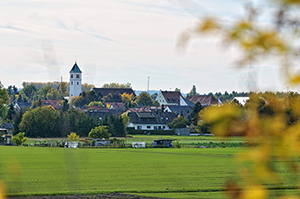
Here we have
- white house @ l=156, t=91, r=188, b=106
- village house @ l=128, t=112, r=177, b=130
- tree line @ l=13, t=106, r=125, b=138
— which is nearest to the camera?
tree line @ l=13, t=106, r=125, b=138

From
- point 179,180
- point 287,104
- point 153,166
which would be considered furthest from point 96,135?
point 287,104

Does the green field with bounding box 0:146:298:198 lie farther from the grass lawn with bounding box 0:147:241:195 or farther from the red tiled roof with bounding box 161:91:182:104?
the red tiled roof with bounding box 161:91:182:104

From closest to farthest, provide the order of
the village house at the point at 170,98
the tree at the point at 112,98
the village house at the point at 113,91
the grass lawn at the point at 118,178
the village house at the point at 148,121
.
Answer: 1. the grass lawn at the point at 118,178
2. the village house at the point at 148,121
3. the village house at the point at 170,98
4. the tree at the point at 112,98
5. the village house at the point at 113,91

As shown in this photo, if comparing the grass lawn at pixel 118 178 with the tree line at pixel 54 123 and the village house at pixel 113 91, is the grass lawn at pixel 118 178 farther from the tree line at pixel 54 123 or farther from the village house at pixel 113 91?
the village house at pixel 113 91

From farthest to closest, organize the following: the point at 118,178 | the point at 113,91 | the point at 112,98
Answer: the point at 113,91
the point at 112,98
the point at 118,178

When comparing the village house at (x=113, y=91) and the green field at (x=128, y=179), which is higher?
the village house at (x=113, y=91)

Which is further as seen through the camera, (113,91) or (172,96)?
(113,91)

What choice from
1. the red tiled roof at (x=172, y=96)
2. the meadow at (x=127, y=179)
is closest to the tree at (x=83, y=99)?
the red tiled roof at (x=172, y=96)

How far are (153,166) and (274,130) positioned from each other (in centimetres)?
3048

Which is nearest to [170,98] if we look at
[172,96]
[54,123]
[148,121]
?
[172,96]

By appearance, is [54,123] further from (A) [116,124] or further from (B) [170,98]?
(B) [170,98]

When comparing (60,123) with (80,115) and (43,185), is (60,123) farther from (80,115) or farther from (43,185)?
(43,185)

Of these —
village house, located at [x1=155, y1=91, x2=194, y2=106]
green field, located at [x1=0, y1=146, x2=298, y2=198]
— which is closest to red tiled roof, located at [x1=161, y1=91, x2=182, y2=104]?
village house, located at [x1=155, y1=91, x2=194, y2=106]

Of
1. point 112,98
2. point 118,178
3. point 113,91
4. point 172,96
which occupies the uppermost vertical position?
point 113,91
